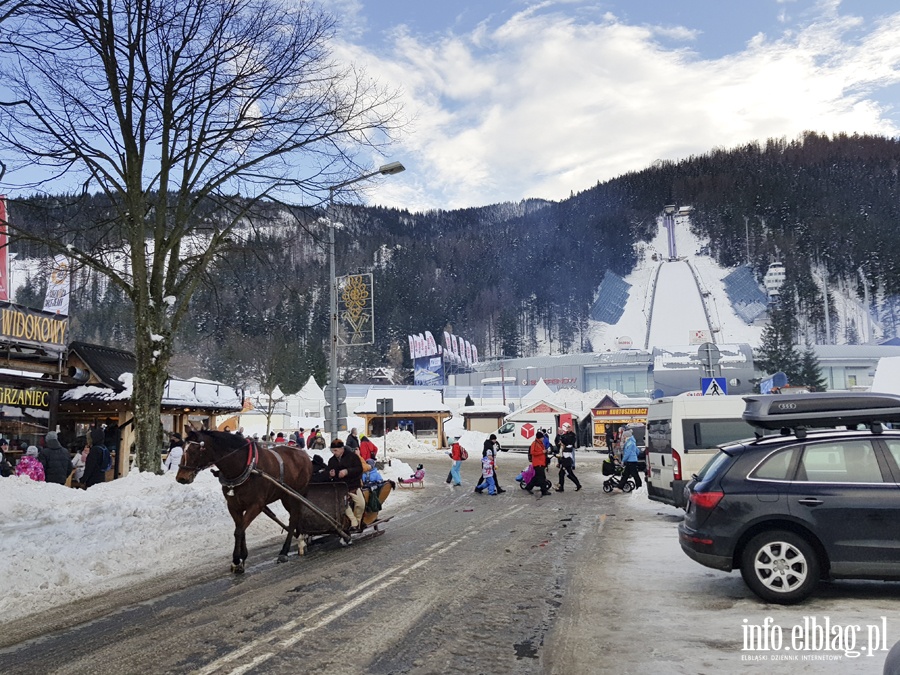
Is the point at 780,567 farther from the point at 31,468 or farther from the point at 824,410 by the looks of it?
the point at 31,468

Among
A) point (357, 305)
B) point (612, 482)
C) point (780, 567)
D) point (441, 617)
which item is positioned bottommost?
point (612, 482)

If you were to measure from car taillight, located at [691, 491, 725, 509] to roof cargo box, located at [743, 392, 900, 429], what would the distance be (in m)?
0.96

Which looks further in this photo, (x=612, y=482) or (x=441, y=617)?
(x=612, y=482)

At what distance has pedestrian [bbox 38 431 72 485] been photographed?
1516cm

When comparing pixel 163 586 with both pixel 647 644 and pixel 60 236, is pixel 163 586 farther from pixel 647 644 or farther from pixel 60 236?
pixel 60 236

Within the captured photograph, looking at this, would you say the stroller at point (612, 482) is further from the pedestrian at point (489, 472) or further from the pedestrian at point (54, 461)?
the pedestrian at point (54, 461)

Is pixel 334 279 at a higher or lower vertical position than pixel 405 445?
higher

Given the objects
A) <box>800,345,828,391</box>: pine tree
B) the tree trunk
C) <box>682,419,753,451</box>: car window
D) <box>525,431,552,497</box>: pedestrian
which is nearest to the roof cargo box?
<box>682,419,753,451</box>: car window

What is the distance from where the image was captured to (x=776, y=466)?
22.9 ft

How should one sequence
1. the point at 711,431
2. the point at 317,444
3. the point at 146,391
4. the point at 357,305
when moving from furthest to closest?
1. the point at 317,444
2. the point at 357,305
3. the point at 146,391
4. the point at 711,431

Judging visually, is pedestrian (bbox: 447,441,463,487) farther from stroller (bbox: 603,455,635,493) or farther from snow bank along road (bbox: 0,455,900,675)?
snow bank along road (bbox: 0,455,900,675)

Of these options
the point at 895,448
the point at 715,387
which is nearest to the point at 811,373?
the point at 715,387

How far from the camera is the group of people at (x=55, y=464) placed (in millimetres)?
15109

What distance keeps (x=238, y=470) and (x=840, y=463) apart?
7.06m
